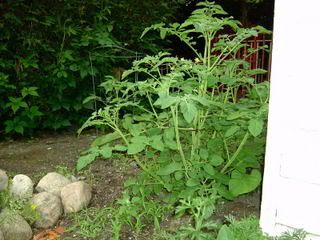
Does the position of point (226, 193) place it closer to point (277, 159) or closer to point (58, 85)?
point (277, 159)

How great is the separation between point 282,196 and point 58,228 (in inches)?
61.5

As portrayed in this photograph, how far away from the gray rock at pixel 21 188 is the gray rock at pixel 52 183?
98 millimetres

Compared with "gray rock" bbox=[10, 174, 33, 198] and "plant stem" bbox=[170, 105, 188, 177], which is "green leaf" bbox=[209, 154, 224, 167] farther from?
"gray rock" bbox=[10, 174, 33, 198]

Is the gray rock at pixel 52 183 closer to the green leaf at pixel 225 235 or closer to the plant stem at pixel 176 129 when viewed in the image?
the plant stem at pixel 176 129

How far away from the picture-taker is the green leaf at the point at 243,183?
9.18ft

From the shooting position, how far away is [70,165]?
419 centimetres

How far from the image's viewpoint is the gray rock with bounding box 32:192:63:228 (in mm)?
3160

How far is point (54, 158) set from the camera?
4.45 m

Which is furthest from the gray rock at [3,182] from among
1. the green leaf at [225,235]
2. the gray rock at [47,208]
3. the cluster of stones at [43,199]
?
the green leaf at [225,235]

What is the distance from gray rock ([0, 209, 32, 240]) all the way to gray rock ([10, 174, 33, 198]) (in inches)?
9.5

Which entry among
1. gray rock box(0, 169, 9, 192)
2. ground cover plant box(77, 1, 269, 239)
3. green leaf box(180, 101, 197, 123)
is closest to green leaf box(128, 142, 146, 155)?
ground cover plant box(77, 1, 269, 239)

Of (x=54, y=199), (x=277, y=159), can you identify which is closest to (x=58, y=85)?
(x=54, y=199)

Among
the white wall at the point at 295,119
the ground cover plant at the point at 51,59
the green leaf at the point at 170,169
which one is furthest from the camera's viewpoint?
the ground cover plant at the point at 51,59

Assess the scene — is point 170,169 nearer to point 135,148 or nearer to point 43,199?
point 135,148
